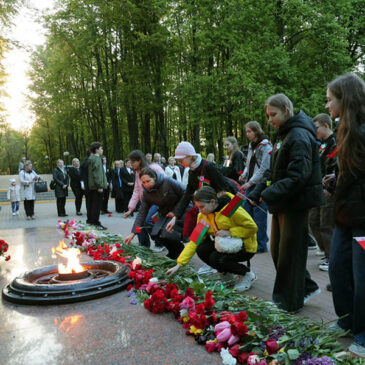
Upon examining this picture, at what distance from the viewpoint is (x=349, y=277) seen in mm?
3074

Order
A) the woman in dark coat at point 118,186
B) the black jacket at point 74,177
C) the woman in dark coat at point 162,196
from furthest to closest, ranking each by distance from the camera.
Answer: the woman in dark coat at point 118,186, the black jacket at point 74,177, the woman in dark coat at point 162,196

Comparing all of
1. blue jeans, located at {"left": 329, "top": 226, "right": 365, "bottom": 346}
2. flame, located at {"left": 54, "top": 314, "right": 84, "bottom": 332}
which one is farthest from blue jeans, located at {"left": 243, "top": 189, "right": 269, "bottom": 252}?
flame, located at {"left": 54, "top": 314, "right": 84, "bottom": 332}

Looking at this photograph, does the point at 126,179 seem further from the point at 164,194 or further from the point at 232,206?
the point at 232,206

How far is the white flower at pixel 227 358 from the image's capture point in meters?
2.58

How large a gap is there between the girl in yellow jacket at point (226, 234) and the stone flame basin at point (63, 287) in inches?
37.7

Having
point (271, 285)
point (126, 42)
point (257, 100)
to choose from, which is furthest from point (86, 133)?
point (271, 285)

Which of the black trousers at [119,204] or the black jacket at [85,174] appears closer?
the black jacket at [85,174]

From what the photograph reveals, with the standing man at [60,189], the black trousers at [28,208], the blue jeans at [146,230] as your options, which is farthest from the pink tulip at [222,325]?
the black trousers at [28,208]

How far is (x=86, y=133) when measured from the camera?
1623 inches

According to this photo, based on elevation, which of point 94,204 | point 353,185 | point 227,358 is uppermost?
point 353,185

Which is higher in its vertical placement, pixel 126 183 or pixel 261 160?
pixel 261 160

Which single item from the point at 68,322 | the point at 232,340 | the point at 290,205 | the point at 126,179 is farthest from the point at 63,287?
the point at 126,179

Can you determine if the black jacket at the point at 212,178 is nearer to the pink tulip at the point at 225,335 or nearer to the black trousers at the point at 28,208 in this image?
the pink tulip at the point at 225,335

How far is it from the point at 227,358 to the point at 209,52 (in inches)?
810
